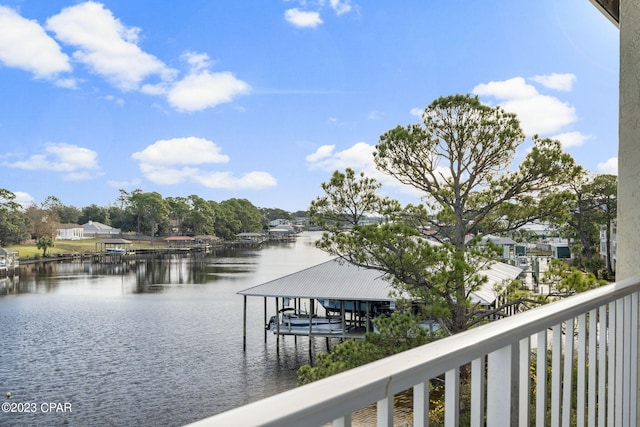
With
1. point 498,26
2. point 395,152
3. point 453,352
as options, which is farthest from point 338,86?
point 453,352

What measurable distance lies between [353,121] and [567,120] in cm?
3565

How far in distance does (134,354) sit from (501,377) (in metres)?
25.7

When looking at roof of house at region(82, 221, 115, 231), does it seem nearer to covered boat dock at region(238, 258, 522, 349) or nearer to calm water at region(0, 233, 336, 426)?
calm water at region(0, 233, 336, 426)

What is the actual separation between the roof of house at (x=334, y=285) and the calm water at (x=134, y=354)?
113 inches

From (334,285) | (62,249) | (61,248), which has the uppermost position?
(334,285)

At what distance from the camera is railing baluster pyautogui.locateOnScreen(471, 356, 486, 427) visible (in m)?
0.70

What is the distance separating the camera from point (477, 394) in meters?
0.72

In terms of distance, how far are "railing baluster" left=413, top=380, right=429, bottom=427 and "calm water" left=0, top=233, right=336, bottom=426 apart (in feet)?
51.6

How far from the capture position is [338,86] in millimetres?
94312

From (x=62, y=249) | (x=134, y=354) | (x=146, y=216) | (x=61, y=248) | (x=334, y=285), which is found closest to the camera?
(x=334, y=285)

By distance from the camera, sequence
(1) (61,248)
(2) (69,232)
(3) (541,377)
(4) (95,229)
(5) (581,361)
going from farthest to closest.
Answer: (4) (95,229) → (2) (69,232) → (1) (61,248) → (5) (581,361) → (3) (541,377)

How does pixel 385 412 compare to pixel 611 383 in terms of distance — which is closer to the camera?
pixel 385 412

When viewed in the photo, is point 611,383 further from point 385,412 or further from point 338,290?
point 338,290

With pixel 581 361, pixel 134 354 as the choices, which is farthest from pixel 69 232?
pixel 581 361
